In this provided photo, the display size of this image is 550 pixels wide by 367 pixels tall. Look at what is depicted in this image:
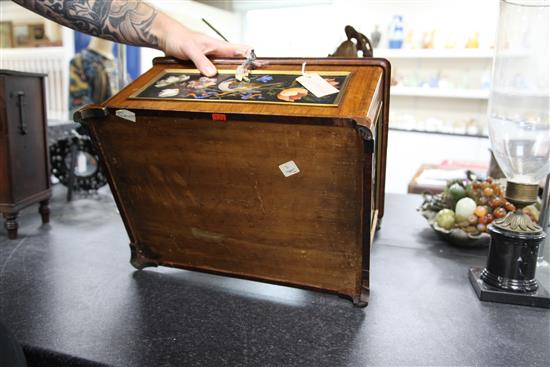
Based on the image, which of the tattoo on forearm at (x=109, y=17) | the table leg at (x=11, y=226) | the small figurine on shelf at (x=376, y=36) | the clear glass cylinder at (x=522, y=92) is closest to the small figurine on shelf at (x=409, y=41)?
the small figurine on shelf at (x=376, y=36)

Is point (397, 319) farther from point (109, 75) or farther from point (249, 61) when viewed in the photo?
point (109, 75)

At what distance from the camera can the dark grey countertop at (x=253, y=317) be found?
744 millimetres

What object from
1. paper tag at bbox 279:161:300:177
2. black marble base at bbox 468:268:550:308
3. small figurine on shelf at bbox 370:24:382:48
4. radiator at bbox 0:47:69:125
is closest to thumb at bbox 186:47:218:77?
paper tag at bbox 279:161:300:177

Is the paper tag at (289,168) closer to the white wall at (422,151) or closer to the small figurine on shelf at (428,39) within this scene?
the white wall at (422,151)

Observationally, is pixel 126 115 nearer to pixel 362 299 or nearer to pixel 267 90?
pixel 267 90

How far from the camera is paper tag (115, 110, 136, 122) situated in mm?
870

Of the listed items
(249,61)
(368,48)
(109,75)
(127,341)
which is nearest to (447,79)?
(109,75)

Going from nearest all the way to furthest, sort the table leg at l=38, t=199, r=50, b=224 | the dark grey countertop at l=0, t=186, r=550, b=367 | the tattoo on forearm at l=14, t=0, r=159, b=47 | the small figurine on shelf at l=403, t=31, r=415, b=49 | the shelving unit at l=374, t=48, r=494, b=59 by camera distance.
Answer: the dark grey countertop at l=0, t=186, r=550, b=367 → the tattoo on forearm at l=14, t=0, r=159, b=47 → the table leg at l=38, t=199, r=50, b=224 → the shelving unit at l=374, t=48, r=494, b=59 → the small figurine on shelf at l=403, t=31, r=415, b=49

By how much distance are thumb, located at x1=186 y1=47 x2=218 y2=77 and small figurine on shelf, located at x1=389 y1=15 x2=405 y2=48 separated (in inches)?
136

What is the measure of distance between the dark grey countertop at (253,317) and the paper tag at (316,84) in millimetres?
421

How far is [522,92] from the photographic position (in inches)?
37.2

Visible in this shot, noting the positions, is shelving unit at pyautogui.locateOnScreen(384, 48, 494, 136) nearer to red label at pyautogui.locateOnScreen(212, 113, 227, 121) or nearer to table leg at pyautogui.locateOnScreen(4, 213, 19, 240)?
table leg at pyautogui.locateOnScreen(4, 213, 19, 240)

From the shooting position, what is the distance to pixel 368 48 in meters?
1.13

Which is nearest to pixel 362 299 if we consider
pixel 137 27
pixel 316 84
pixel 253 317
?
pixel 253 317
